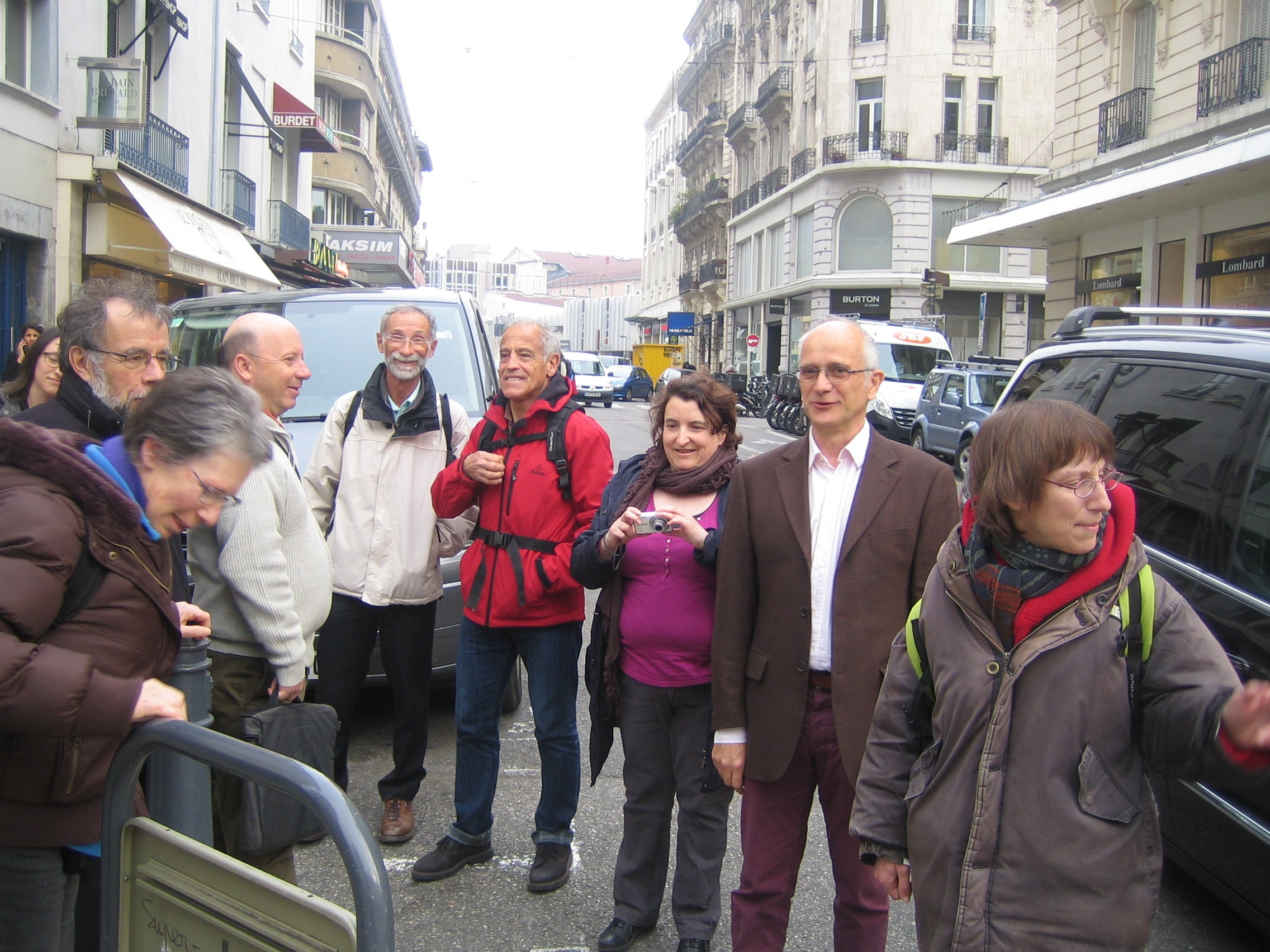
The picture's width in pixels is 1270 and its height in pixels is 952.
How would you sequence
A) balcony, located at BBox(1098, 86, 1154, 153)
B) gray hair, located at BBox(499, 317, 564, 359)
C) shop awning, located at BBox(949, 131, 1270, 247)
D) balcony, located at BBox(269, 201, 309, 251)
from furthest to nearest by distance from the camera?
balcony, located at BBox(269, 201, 309, 251)
balcony, located at BBox(1098, 86, 1154, 153)
shop awning, located at BBox(949, 131, 1270, 247)
gray hair, located at BBox(499, 317, 564, 359)

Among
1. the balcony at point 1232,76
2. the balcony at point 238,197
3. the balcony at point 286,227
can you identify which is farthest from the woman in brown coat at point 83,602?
the balcony at point 286,227

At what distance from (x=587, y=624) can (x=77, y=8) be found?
35.9ft

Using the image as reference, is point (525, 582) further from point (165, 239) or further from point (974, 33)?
point (974, 33)

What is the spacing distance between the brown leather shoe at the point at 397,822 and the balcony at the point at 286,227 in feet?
70.5

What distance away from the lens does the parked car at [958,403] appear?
17844 millimetres

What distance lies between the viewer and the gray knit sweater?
10.0ft

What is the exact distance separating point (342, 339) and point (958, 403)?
49.0 feet

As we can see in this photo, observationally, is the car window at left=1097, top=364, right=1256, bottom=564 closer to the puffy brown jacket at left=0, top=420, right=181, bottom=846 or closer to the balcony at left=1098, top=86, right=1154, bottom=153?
the puffy brown jacket at left=0, top=420, right=181, bottom=846

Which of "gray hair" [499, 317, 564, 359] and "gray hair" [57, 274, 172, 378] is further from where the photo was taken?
"gray hair" [499, 317, 564, 359]

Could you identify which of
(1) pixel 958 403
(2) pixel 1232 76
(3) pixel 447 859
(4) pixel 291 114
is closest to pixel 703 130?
(4) pixel 291 114

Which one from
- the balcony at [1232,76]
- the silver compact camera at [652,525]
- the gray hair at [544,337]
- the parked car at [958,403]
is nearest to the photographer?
the silver compact camera at [652,525]

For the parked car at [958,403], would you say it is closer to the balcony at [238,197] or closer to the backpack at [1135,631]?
the balcony at [238,197]

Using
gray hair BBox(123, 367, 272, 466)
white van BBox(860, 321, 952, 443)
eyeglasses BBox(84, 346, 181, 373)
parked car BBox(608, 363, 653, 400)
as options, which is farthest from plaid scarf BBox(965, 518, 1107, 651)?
parked car BBox(608, 363, 653, 400)

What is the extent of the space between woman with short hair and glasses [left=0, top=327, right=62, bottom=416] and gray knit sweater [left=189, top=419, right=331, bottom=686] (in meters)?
2.35
